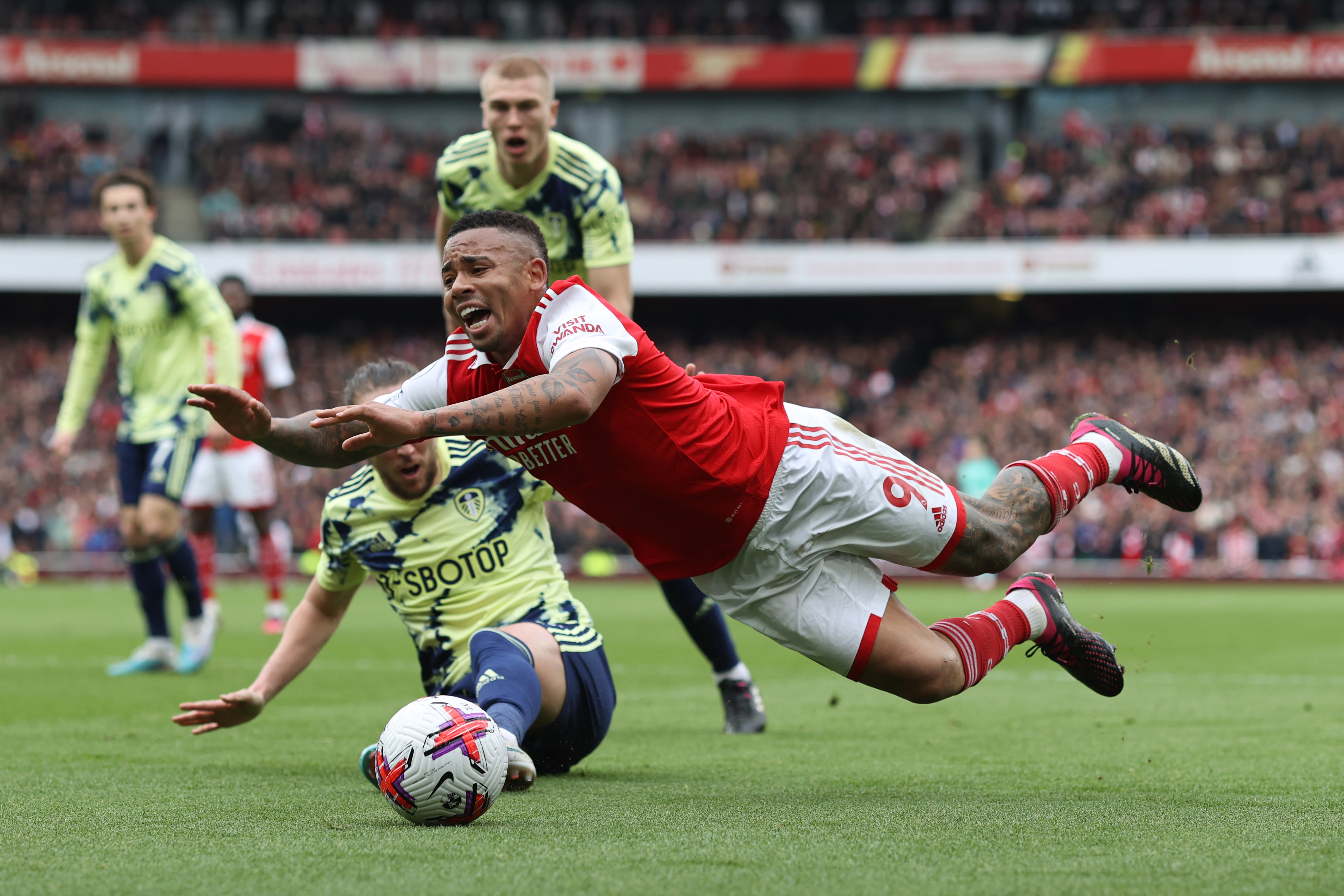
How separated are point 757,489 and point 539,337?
0.75m

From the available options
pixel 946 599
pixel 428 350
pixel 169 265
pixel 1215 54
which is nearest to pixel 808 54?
pixel 1215 54

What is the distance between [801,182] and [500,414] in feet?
97.2

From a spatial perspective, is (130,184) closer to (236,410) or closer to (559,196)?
(559,196)

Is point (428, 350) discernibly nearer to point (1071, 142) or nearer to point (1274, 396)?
point (1071, 142)

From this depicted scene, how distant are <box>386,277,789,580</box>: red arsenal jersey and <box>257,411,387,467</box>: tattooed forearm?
0.21 meters

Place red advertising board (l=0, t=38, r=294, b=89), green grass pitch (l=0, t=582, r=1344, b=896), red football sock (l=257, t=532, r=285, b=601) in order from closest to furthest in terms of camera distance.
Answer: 1. green grass pitch (l=0, t=582, r=1344, b=896)
2. red football sock (l=257, t=532, r=285, b=601)
3. red advertising board (l=0, t=38, r=294, b=89)

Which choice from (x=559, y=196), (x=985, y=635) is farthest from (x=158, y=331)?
(x=985, y=635)

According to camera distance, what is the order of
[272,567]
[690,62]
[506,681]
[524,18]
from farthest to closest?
1. [524,18]
2. [690,62]
3. [272,567]
4. [506,681]

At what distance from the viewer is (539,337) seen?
12.3 ft

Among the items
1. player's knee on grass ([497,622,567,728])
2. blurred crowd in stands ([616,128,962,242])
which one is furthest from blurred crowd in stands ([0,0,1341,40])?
player's knee on grass ([497,622,567,728])

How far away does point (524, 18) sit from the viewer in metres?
34.9

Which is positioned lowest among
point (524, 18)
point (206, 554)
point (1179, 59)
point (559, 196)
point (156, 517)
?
point (206, 554)

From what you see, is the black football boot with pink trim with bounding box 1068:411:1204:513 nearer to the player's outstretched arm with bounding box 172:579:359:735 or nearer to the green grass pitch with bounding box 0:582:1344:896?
the green grass pitch with bounding box 0:582:1344:896

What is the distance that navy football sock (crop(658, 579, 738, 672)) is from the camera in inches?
229
